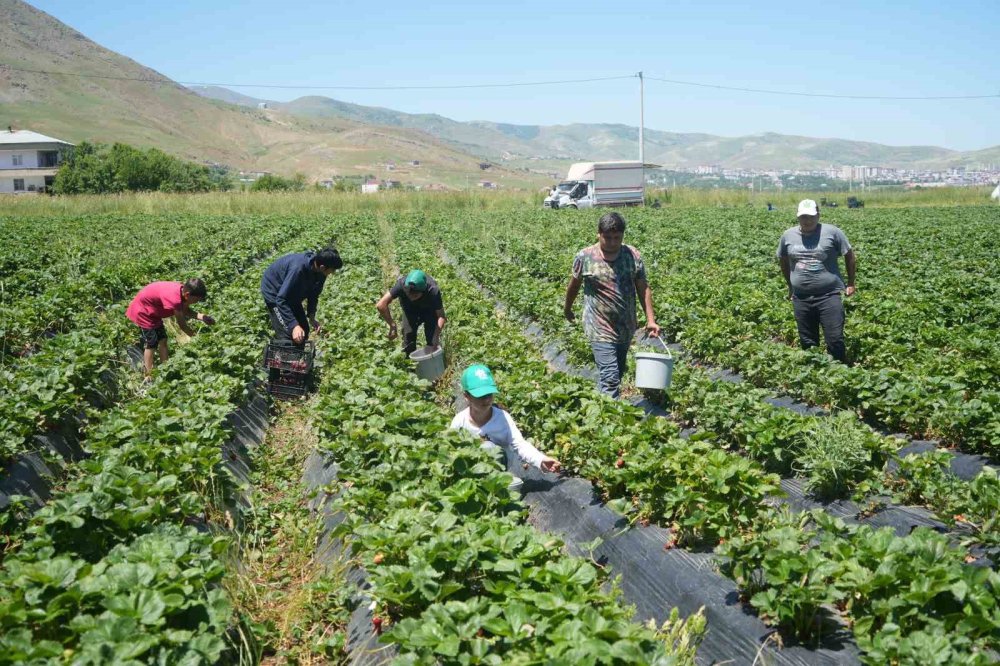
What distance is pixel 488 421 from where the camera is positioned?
18.5 ft

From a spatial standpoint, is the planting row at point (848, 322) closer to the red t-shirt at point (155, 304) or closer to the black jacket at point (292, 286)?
the black jacket at point (292, 286)

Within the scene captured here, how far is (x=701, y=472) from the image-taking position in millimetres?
4449

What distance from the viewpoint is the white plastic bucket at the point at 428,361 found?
8.24 metres

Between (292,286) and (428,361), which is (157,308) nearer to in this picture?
(292,286)

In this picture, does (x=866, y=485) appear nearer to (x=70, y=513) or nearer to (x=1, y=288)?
(x=70, y=513)

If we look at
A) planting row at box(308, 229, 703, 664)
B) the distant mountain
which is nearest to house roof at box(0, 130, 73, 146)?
the distant mountain

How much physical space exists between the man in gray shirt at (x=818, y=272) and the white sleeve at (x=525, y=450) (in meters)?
3.79

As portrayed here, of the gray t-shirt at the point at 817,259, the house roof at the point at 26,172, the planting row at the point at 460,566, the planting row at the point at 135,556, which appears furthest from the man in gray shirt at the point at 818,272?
the house roof at the point at 26,172

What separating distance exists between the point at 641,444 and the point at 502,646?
6.84 feet

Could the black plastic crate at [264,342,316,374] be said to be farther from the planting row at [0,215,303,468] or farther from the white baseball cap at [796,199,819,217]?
the white baseball cap at [796,199,819,217]

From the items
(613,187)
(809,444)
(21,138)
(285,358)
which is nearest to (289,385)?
(285,358)

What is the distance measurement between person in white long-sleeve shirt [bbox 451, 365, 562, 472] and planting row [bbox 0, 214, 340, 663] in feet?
5.51

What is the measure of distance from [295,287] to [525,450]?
4.05 metres

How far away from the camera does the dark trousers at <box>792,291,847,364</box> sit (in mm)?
7809
